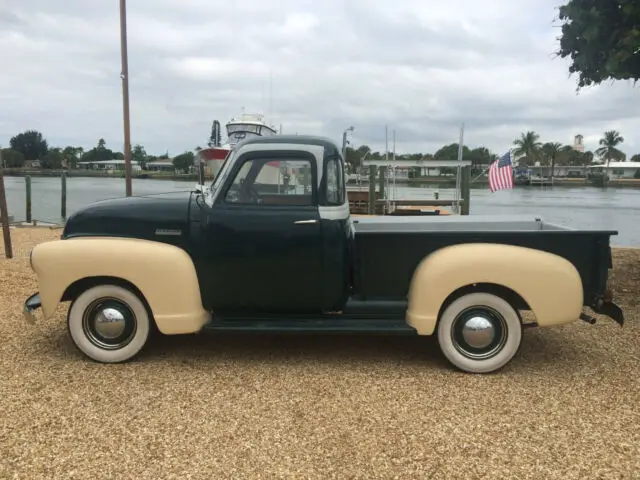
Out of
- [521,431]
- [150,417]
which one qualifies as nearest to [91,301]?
[150,417]

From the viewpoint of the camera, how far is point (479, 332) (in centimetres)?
413

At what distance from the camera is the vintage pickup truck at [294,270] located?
4.07m

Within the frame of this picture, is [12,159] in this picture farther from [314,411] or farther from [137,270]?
[314,411]

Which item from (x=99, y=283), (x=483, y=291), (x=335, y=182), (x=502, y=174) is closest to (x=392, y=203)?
(x=502, y=174)

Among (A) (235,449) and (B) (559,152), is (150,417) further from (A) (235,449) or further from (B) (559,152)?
(B) (559,152)

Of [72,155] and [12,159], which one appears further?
[72,155]

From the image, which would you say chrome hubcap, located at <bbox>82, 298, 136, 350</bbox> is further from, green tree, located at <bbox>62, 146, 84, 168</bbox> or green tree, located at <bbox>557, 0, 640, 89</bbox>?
green tree, located at <bbox>62, 146, 84, 168</bbox>

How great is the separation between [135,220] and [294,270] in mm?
1326

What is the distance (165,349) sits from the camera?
15.3ft

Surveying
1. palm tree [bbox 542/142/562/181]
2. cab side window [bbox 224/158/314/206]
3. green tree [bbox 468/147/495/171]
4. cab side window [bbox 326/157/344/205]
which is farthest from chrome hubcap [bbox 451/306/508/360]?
palm tree [bbox 542/142/562/181]

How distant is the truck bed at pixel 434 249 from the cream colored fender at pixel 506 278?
0.08m

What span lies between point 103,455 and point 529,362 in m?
3.31

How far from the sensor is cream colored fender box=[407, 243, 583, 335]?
4.00 metres

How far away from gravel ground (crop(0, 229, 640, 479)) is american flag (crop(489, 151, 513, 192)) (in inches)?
410
